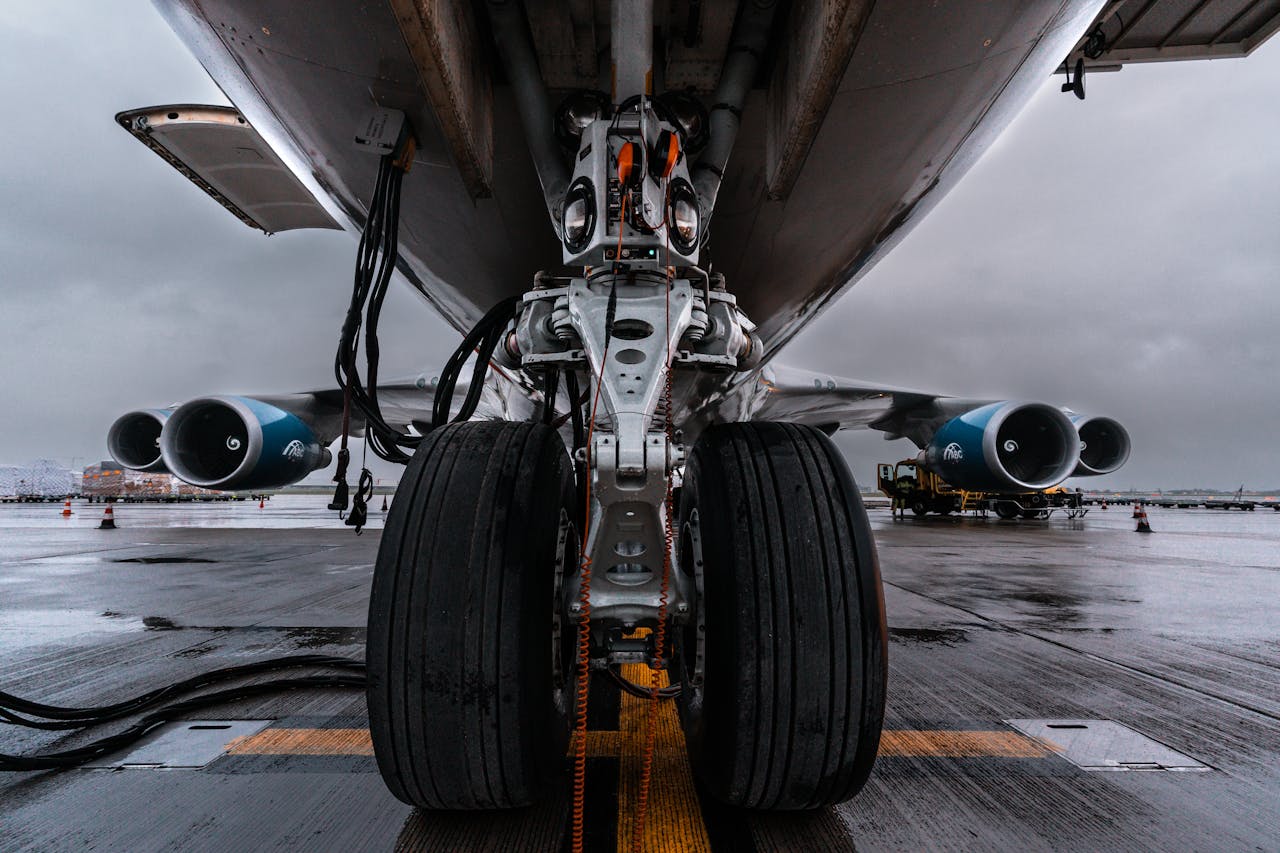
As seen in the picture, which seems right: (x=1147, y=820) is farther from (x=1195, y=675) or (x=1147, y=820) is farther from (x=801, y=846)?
(x=1195, y=675)

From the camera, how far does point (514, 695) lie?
139 cm

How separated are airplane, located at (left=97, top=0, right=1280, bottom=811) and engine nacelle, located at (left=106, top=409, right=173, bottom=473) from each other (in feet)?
22.5

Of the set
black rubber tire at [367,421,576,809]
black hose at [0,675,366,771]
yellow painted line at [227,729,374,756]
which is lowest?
yellow painted line at [227,729,374,756]

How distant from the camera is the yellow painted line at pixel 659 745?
1903 mm

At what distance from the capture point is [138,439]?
803 cm

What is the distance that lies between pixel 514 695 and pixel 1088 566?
754 centimetres

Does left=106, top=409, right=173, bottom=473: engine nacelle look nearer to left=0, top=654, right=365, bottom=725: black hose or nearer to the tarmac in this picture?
the tarmac

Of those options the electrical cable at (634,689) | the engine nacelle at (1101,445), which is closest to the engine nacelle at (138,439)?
the electrical cable at (634,689)

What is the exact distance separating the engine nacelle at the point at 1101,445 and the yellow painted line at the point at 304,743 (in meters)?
8.88

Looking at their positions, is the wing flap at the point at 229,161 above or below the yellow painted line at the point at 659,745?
above

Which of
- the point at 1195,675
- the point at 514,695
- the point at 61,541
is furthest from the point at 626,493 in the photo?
the point at 61,541

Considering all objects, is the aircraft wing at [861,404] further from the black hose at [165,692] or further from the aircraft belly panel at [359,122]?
the black hose at [165,692]

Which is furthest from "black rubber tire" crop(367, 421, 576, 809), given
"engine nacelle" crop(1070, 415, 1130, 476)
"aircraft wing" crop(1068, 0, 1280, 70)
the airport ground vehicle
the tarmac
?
the airport ground vehicle

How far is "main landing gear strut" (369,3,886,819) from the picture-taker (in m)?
1.39
